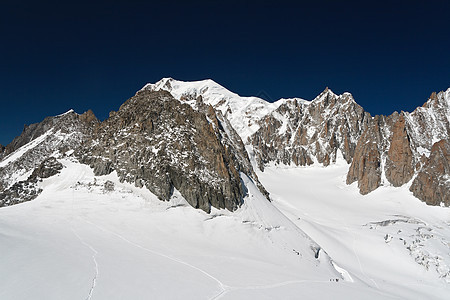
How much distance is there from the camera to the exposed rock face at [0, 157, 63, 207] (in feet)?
82.1

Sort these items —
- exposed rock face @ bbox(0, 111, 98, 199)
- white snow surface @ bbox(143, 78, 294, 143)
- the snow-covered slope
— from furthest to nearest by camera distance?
white snow surface @ bbox(143, 78, 294, 143) → exposed rock face @ bbox(0, 111, 98, 199) → the snow-covered slope

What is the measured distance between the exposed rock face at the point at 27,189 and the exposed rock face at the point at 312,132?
81122 millimetres

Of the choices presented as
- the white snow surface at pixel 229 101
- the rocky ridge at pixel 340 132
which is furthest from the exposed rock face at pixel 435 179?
the white snow surface at pixel 229 101

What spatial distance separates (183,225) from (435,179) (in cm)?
6330

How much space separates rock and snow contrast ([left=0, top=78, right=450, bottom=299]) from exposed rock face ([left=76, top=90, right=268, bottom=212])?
13 cm

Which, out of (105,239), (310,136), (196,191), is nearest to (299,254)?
(196,191)

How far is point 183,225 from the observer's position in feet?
76.4

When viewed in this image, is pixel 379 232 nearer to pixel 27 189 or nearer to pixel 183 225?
pixel 183 225

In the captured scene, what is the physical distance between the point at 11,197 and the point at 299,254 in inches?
1055

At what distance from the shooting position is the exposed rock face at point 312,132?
10850cm

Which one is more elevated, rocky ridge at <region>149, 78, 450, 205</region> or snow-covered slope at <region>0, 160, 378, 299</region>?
rocky ridge at <region>149, 78, 450, 205</region>

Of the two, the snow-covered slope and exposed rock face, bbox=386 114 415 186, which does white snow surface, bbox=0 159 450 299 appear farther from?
exposed rock face, bbox=386 114 415 186

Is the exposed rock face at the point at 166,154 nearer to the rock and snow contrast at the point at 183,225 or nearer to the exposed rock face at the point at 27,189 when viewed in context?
the rock and snow contrast at the point at 183,225

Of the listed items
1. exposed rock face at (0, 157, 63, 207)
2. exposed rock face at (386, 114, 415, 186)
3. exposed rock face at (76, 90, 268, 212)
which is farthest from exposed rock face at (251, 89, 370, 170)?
exposed rock face at (0, 157, 63, 207)
